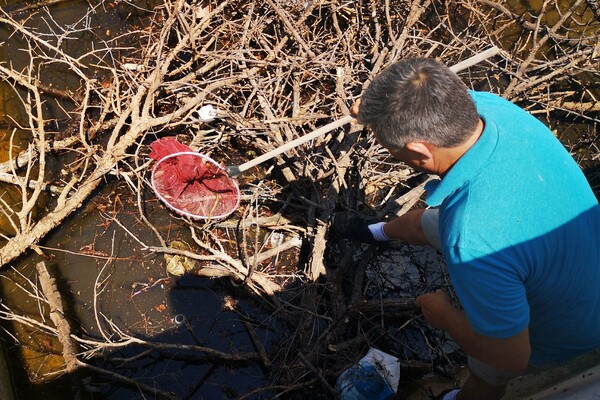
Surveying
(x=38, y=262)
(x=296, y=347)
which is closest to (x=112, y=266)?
(x=38, y=262)

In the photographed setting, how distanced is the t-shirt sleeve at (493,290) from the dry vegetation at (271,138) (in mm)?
1518

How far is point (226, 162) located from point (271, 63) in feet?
2.99

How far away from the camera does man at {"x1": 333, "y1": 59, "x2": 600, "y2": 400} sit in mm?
1824

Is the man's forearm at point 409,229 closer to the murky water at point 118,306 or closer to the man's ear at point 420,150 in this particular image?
the man's ear at point 420,150

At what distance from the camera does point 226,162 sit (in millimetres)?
4277

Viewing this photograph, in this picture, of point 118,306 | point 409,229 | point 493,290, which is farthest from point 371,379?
point 118,306

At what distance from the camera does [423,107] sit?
1810 mm

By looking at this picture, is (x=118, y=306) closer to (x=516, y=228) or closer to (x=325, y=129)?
(x=325, y=129)

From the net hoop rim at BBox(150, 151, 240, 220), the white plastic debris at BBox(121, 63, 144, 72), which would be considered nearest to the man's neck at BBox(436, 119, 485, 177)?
the net hoop rim at BBox(150, 151, 240, 220)

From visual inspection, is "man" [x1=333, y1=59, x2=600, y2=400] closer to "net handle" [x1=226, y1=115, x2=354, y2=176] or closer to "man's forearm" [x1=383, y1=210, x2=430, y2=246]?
"man's forearm" [x1=383, y1=210, x2=430, y2=246]

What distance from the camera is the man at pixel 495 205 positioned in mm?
1824

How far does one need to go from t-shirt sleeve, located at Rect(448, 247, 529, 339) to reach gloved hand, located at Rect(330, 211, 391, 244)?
1562 mm

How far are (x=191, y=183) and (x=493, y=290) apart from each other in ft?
8.93

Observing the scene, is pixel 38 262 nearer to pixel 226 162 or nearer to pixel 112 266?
pixel 112 266
